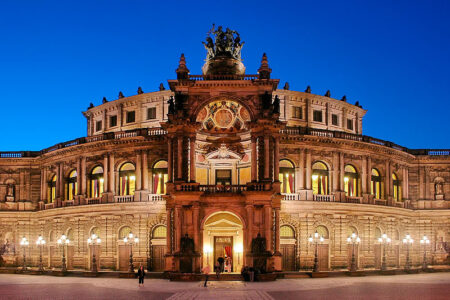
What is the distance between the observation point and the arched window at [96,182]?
62.5 m

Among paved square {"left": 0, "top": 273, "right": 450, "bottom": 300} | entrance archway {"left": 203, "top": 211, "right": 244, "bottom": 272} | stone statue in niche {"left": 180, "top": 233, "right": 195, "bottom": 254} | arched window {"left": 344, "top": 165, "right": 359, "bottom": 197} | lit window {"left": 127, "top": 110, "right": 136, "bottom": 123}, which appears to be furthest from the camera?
lit window {"left": 127, "top": 110, "right": 136, "bottom": 123}

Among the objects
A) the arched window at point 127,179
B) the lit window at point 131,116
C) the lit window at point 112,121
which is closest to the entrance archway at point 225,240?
the arched window at point 127,179

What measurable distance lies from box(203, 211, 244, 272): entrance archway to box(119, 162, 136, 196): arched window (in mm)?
11502

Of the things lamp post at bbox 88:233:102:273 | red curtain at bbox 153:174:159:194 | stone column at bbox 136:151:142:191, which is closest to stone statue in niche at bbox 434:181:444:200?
red curtain at bbox 153:174:159:194

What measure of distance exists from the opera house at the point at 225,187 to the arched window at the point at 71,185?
0.17 metres

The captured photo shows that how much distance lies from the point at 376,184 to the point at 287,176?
1188 cm

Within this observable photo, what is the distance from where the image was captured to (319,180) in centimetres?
6000

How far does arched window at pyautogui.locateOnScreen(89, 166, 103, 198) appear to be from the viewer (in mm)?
62531

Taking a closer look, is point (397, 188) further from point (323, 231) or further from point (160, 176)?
point (160, 176)

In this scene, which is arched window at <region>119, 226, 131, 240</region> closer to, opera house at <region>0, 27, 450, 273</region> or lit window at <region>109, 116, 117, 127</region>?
opera house at <region>0, 27, 450, 273</region>

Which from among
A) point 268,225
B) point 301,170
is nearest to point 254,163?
point 268,225

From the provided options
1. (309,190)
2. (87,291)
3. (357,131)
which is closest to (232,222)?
(309,190)

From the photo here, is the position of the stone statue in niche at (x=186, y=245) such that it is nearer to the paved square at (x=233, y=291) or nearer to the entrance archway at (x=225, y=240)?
the paved square at (x=233, y=291)

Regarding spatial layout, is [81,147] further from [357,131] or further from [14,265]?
[357,131]
